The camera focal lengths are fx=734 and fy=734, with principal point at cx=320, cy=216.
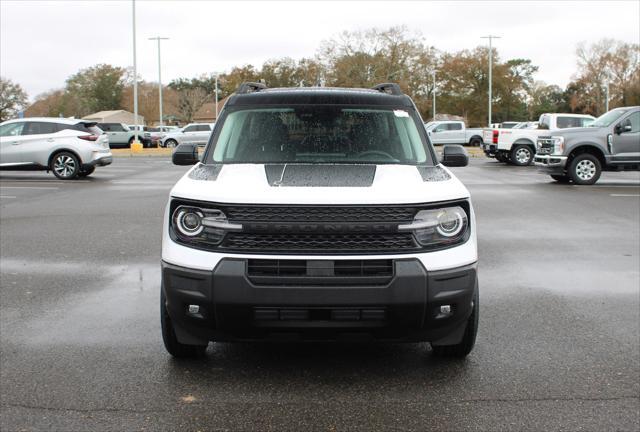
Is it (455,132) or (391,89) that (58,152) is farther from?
(455,132)

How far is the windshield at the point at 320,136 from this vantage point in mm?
5074

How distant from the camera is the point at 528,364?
4.59 meters

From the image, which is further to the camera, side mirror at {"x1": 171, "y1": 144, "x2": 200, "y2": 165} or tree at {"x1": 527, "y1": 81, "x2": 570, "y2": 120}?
tree at {"x1": 527, "y1": 81, "x2": 570, "y2": 120}

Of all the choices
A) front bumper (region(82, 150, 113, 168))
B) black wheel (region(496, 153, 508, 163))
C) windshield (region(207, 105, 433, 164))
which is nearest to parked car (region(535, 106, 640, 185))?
black wheel (region(496, 153, 508, 163))

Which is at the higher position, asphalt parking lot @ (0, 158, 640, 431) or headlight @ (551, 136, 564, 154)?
headlight @ (551, 136, 564, 154)

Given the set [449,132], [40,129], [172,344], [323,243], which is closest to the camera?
[323,243]

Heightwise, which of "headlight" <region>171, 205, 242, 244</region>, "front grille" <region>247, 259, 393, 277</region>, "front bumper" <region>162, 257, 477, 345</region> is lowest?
"front bumper" <region>162, 257, 477, 345</region>

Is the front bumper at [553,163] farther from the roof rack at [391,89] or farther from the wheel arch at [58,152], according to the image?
the roof rack at [391,89]

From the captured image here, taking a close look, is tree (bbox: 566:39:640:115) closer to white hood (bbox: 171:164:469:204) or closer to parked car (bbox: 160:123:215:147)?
parked car (bbox: 160:123:215:147)

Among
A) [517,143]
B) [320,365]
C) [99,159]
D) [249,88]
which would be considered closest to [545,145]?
[517,143]

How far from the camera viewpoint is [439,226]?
4012 mm

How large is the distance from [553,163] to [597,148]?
1118 millimetres

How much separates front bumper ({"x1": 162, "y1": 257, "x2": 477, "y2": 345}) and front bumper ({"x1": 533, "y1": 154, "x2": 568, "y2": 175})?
49.4 feet

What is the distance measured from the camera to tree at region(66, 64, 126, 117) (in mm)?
127688
